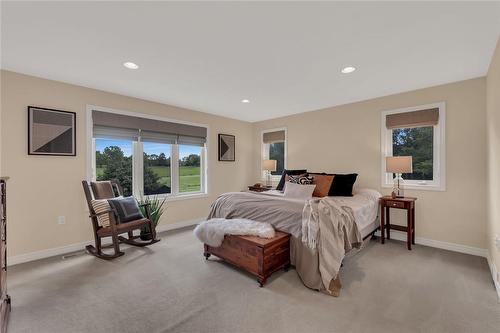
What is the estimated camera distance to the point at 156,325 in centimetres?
174

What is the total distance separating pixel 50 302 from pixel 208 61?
277cm

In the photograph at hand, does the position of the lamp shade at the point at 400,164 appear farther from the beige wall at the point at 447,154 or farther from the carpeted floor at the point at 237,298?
the carpeted floor at the point at 237,298

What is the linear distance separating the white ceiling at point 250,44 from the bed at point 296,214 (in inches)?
64.6

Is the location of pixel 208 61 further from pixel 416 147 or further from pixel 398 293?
pixel 416 147

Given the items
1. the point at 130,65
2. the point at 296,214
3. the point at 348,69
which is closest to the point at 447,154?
the point at 348,69

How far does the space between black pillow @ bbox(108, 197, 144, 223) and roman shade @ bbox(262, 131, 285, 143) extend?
11.0 ft

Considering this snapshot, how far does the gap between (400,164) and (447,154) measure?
0.65 meters

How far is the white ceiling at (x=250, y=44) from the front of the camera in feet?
5.70

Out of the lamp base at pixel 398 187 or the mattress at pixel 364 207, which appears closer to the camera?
the mattress at pixel 364 207

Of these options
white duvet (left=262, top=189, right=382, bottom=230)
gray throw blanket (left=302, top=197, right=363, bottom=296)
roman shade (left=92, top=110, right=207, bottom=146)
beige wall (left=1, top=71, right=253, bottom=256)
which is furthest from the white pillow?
beige wall (left=1, top=71, right=253, bottom=256)

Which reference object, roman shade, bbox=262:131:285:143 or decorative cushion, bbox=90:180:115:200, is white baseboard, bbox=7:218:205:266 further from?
roman shade, bbox=262:131:285:143

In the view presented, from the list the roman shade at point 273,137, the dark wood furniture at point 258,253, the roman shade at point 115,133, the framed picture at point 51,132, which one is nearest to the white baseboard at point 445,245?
the dark wood furniture at point 258,253

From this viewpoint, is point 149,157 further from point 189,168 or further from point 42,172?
point 42,172

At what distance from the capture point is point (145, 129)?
3984mm
